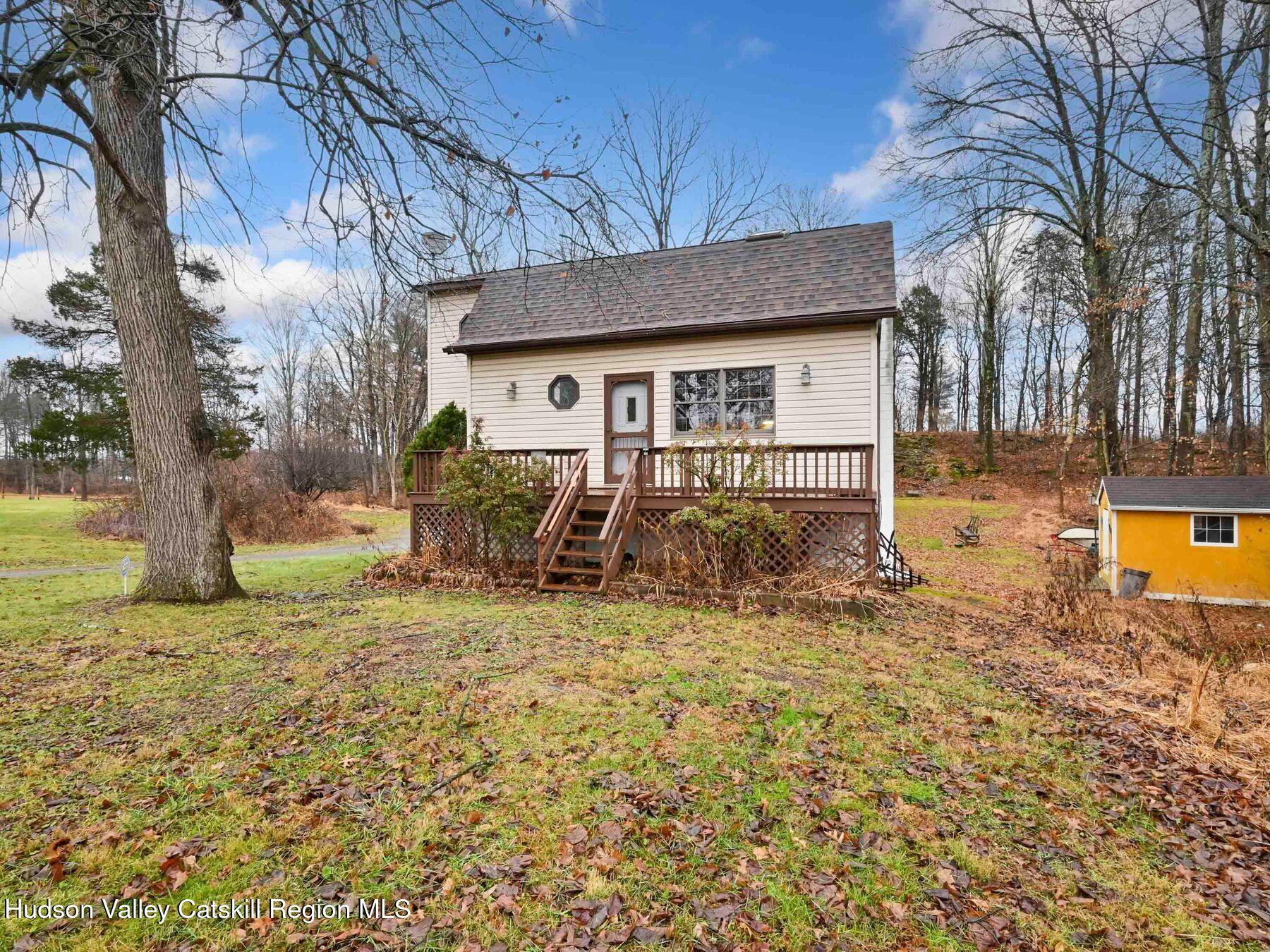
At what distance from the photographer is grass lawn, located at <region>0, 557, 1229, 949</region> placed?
7.84 feet

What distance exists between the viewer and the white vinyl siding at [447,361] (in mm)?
13852

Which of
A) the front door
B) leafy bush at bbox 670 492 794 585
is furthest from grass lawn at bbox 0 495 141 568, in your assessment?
leafy bush at bbox 670 492 794 585

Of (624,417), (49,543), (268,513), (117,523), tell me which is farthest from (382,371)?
(624,417)

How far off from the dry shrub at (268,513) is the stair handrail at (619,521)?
34.8 feet

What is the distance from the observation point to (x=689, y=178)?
22.7 meters

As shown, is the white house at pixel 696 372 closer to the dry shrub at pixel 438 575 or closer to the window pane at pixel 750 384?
the window pane at pixel 750 384

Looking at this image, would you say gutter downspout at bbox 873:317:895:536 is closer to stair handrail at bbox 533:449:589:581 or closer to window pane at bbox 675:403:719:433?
window pane at bbox 675:403:719:433

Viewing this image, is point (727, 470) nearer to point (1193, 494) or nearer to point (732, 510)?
point (732, 510)

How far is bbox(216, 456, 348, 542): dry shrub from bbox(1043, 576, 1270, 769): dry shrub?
655 inches

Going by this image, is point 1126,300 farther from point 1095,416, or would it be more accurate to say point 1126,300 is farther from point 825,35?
point 1095,416

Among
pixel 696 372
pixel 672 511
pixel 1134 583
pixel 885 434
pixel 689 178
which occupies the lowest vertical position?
pixel 1134 583

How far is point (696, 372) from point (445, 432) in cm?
544

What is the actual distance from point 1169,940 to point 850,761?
1509 millimetres

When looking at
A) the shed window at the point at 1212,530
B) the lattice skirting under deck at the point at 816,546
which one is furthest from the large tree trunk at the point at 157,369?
the shed window at the point at 1212,530
